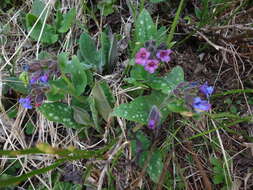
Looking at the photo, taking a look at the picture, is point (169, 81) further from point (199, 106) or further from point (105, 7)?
point (105, 7)

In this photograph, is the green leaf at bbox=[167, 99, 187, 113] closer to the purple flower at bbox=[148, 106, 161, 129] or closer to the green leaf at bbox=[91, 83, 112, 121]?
the purple flower at bbox=[148, 106, 161, 129]

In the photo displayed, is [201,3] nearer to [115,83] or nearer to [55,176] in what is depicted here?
[115,83]

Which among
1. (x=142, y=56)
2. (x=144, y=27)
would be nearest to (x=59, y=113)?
(x=142, y=56)

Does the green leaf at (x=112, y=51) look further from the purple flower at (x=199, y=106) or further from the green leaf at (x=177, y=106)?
the purple flower at (x=199, y=106)

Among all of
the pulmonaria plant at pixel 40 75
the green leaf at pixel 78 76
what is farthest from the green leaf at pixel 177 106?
the pulmonaria plant at pixel 40 75

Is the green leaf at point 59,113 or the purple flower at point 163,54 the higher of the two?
the purple flower at point 163,54

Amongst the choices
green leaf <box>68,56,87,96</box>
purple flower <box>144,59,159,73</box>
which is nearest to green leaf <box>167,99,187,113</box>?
purple flower <box>144,59,159,73</box>
